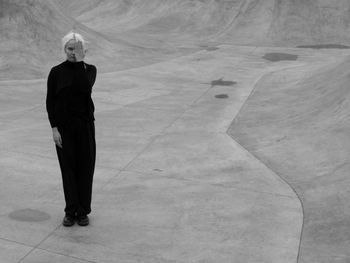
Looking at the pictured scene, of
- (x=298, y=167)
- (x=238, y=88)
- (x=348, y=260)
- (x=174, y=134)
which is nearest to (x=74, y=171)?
(x=348, y=260)

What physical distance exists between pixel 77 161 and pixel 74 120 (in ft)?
1.44

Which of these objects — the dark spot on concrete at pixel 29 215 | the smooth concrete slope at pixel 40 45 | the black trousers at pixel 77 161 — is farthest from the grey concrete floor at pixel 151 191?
the smooth concrete slope at pixel 40 45

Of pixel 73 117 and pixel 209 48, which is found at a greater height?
pixel 73 117

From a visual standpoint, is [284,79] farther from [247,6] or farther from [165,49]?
[247,6]

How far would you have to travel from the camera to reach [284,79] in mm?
14094

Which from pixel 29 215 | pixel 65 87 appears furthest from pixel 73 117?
pixel 29 215

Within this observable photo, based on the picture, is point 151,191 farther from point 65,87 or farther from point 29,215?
point 65,87

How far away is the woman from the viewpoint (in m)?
4.96

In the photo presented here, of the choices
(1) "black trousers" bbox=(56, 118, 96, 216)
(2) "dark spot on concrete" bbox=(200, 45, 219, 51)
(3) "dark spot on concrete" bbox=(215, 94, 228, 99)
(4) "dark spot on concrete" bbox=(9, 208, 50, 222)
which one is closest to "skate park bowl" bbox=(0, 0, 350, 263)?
(4) "dark spot on concrete" bbox=(9, 208, 50, 222)

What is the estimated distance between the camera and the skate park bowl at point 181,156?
5.17m

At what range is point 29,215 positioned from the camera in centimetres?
566

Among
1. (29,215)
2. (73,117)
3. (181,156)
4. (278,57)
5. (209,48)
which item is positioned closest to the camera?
(73,117)

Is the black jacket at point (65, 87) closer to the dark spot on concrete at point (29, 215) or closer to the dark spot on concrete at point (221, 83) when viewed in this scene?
the dark spot on concrete at point (29, 215)

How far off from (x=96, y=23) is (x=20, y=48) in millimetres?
12562
